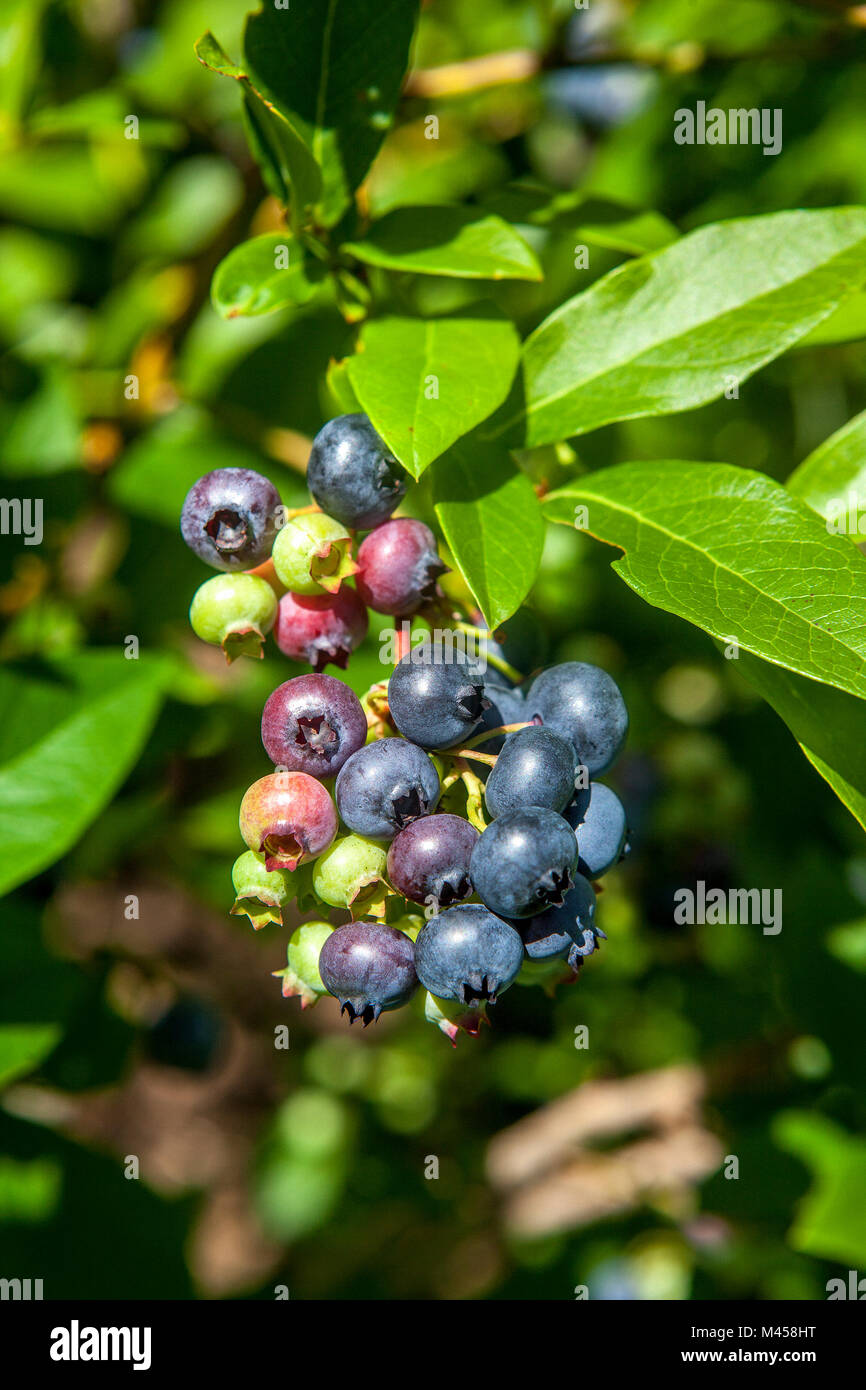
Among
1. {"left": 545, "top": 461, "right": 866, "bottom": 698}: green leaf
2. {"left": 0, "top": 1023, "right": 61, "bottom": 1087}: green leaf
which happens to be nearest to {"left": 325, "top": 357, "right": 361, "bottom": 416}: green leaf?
{"left": 545, "top": 461, "right": 866, "bottom": 698}: green leaf

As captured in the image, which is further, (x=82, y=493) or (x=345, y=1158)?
(x=345, y=1158)

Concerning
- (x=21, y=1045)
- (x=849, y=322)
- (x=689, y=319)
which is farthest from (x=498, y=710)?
(x=21, y=1045)

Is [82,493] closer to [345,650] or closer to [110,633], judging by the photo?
[110,633]


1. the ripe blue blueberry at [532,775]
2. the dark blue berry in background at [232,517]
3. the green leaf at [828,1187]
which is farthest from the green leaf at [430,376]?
the green leaf at [828,1187]

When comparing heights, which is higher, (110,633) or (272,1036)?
(110,633)

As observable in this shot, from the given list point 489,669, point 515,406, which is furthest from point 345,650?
point 515,406

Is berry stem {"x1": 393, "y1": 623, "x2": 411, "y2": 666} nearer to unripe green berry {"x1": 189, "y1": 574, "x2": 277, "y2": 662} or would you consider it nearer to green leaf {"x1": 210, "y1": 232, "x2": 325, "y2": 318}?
unripe green berry {"x1": 189, "y1": 574, "x2": 277, "y2": 662}

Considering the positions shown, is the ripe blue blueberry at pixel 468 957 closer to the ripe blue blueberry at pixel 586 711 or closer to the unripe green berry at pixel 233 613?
the ripe blue blueberry at pixel 586 711
